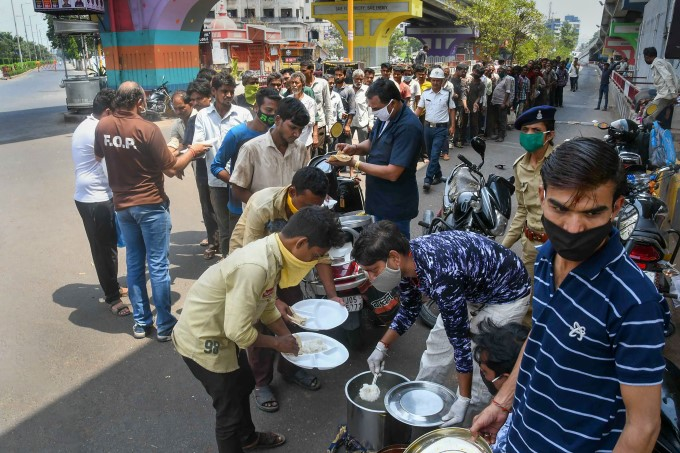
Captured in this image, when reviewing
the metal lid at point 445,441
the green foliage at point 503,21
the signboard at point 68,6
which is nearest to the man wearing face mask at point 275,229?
the metal lid at point 445,441

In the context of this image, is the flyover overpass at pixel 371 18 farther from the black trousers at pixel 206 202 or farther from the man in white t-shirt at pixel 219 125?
the man in white t-shirt at pixel 219 125

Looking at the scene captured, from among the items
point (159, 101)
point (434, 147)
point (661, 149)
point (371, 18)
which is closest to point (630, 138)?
point (661, 149)

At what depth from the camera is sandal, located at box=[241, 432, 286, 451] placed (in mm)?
3164

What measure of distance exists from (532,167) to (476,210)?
31.2 inches

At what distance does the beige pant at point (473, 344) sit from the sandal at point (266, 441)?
966 millimetres

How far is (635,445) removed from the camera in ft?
4.82

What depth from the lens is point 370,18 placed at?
3475 centimetres

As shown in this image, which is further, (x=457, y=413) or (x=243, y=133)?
(x=243, y=133)

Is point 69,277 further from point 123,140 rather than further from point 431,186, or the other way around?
point 431,186

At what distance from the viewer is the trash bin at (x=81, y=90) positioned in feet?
55.6

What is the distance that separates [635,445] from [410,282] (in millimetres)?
1544

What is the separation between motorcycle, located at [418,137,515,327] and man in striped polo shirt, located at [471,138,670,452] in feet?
9.51

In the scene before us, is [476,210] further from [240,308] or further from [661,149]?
[240,308]

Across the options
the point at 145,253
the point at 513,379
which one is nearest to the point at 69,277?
the point at 145,253
